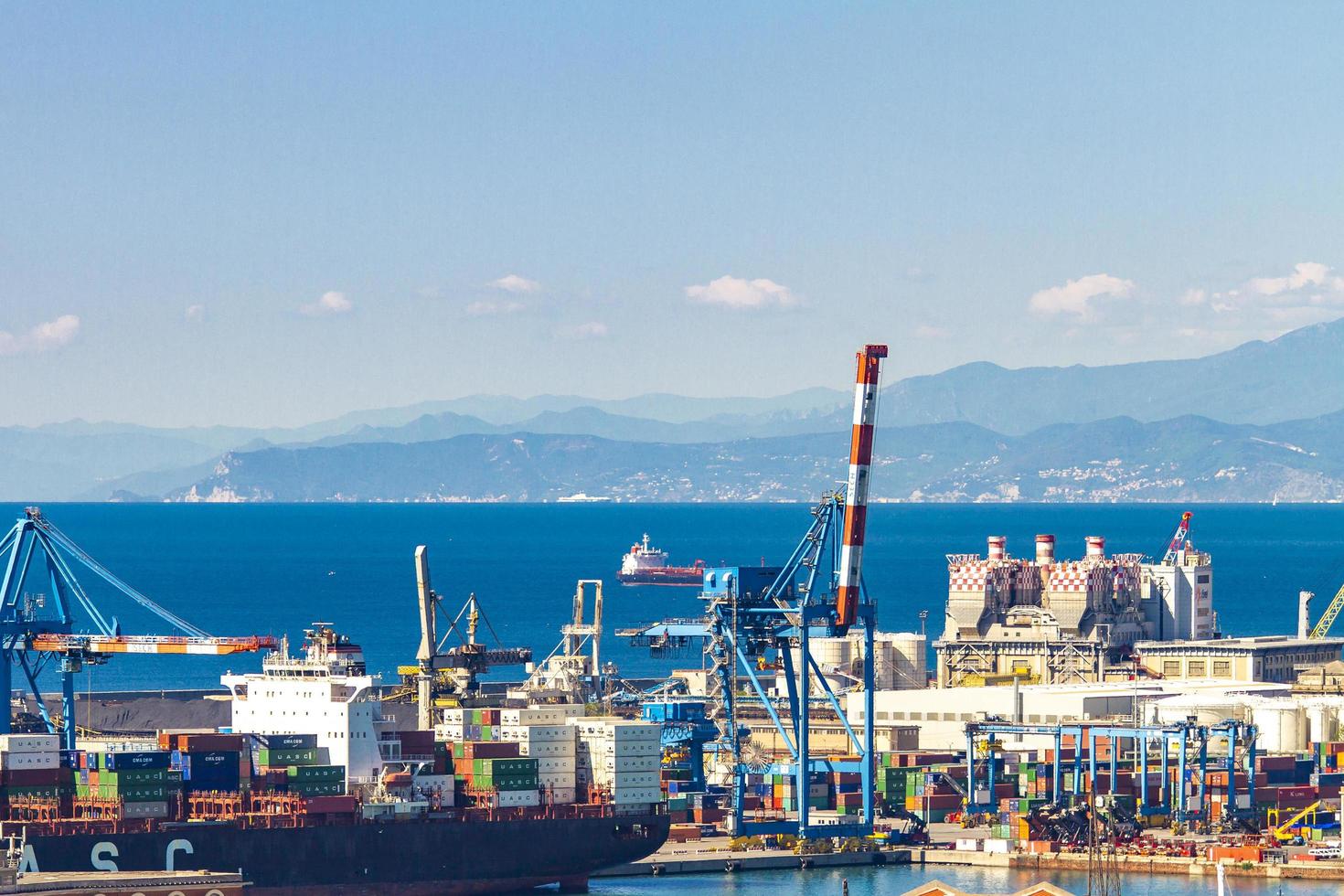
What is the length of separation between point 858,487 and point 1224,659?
45.5m

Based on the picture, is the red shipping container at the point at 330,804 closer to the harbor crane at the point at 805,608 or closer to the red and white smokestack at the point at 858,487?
the harbor crane at the point at 805,608

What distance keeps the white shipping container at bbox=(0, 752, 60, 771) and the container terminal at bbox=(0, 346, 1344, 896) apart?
143 mm

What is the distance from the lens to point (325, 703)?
86688 mm

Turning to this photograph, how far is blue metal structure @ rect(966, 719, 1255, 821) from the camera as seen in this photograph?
97688mm

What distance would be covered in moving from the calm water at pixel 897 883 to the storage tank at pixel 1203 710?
24602 millimetres

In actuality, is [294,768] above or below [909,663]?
below

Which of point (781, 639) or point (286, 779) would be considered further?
point (781, 639)

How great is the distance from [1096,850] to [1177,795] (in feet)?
50.2

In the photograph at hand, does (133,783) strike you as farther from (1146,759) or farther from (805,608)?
A: (1146,759)

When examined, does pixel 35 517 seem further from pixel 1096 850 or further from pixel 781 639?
pixel 1096 850

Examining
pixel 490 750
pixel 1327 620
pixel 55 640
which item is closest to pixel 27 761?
pixel 490 750

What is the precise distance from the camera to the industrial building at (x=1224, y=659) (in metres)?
135

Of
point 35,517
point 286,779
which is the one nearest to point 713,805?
point 286,779

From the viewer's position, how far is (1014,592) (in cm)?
14075
